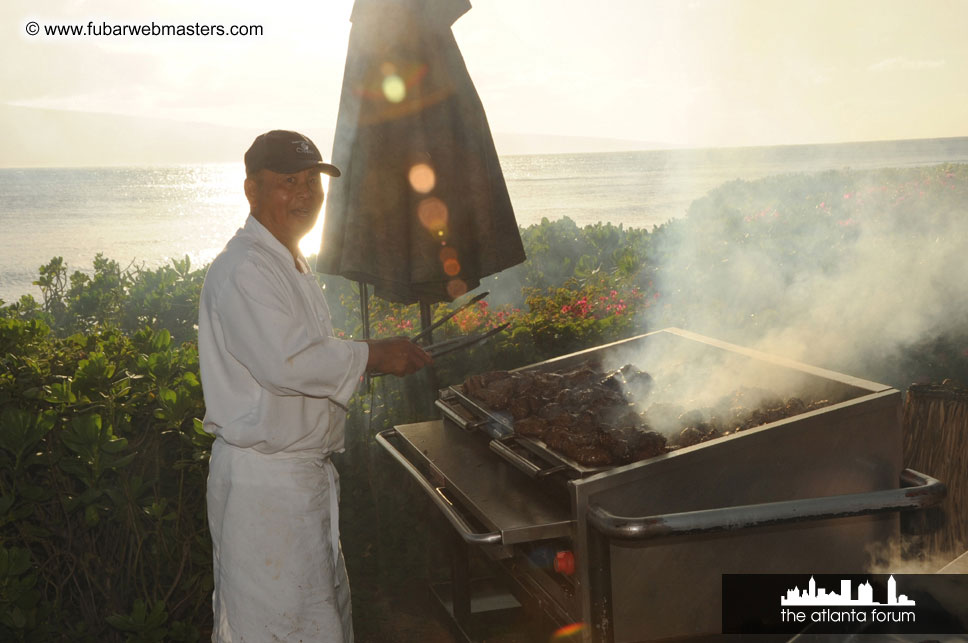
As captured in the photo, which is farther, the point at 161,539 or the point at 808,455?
the point at 161,539

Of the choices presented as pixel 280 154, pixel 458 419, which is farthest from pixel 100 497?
pixel 280 154

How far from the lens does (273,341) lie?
8.33 feet

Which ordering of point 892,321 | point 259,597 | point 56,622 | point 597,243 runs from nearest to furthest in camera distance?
point 259,597 < point 56,622 < point 892,321 < point 597,243

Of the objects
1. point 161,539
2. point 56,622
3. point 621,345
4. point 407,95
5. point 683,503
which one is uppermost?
point 407,95

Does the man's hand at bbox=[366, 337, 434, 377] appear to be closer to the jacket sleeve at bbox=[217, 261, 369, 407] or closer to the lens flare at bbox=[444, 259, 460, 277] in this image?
the jacket sleeve at bbox=[217, 261, 369, 407]

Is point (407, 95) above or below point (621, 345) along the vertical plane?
above

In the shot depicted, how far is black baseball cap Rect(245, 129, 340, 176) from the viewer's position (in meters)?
2.65

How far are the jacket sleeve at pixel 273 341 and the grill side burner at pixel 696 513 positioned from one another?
28.4 inches

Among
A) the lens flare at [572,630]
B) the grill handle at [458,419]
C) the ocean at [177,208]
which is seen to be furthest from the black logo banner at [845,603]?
the ocean at [177,208]

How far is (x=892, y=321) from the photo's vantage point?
5.98m

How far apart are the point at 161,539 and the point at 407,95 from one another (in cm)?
232

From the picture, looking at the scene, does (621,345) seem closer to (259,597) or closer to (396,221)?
(396,221)

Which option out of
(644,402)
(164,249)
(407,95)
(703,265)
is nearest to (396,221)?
(407,95)

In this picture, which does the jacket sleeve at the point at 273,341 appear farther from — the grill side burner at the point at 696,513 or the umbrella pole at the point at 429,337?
the umbrella pole at the point at 429,337
